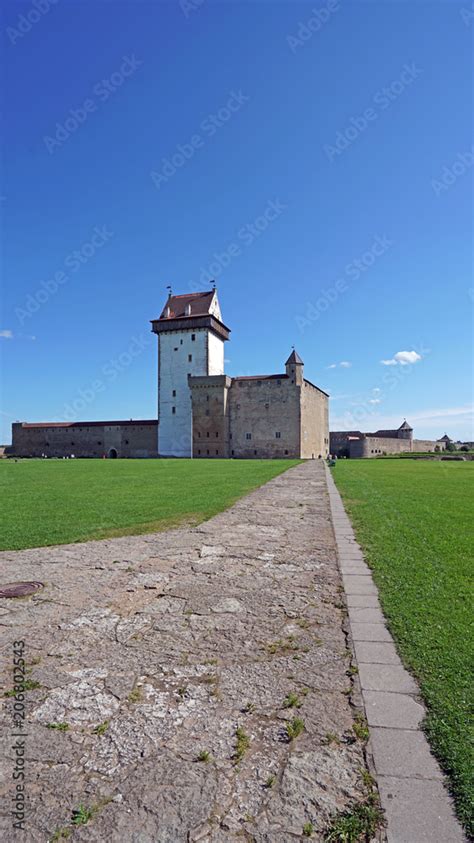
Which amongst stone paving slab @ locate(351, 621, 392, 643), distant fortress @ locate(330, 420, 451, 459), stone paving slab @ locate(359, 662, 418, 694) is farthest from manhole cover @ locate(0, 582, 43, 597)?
distant fortress @ locate(330, 420, 451, 459)

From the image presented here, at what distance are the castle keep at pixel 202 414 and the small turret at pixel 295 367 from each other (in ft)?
0.11

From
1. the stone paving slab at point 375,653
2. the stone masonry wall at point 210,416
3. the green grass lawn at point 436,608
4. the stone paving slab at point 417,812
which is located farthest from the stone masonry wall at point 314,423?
the stone paving slab at point 417,812

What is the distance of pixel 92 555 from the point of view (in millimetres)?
5383

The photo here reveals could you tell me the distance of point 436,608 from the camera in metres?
3.54

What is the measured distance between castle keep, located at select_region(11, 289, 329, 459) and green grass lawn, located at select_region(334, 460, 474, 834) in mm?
42482

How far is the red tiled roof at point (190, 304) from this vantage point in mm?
54875

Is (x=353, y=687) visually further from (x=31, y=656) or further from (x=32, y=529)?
(x=32, y=529)

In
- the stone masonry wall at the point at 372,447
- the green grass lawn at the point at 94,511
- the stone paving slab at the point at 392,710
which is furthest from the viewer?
the stone masonry wall at the point at 372,447

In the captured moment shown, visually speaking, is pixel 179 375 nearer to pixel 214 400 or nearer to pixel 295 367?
pixel 214 400

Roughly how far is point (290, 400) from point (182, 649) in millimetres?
47891

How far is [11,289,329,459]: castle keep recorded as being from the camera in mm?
50812

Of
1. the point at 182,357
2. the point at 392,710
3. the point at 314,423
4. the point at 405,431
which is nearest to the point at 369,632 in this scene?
the point at 392,710

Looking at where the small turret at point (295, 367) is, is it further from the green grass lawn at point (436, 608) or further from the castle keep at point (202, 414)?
the green grass lawn at point (436, 608)

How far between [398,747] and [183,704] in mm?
1040
